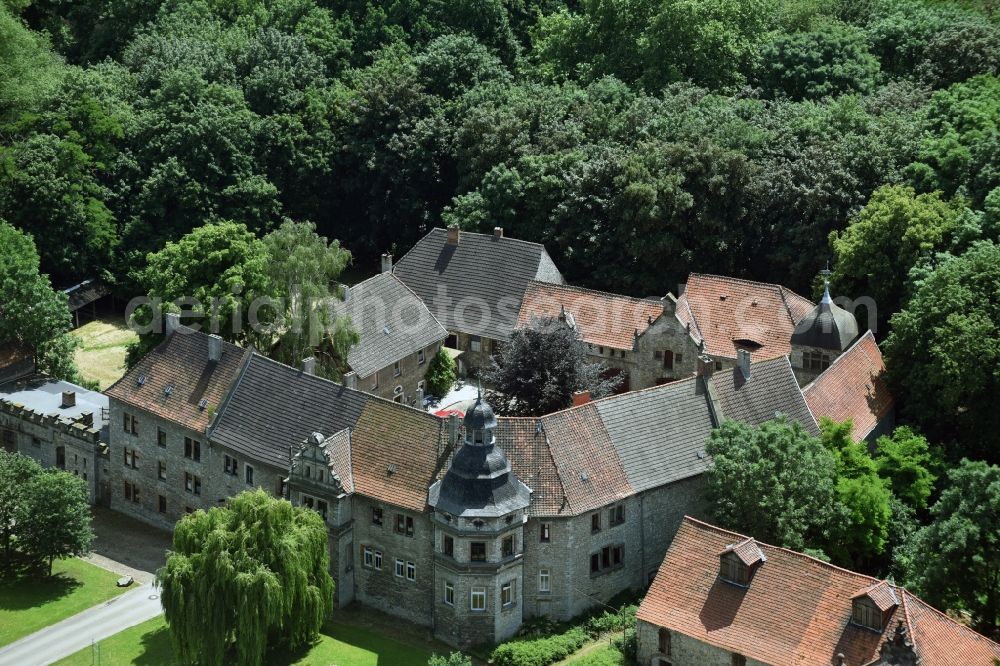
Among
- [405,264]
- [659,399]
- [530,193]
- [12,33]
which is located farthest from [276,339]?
[12,33]

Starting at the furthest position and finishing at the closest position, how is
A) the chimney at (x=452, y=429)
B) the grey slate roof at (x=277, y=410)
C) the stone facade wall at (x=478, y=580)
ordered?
the grey slate roof at (x=277, y=410), the chimney at (x=452, y=429), the stone facade wall at (x=478, y=580)

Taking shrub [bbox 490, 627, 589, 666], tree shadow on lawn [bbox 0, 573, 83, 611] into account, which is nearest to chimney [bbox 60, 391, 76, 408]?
tree shadow on lawn [bbox 0, 573, 83, 611]

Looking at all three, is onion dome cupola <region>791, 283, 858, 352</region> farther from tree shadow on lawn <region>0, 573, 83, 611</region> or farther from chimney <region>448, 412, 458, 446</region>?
tree shadow on lawn <region>0, 573, 83, 611</region>

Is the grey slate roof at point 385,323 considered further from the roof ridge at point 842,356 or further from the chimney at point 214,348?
the roof ridge at point 842,356

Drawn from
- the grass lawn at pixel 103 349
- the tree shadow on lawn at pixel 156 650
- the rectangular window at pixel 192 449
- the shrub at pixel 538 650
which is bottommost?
the tree shadow on lawn at pixel 156 650

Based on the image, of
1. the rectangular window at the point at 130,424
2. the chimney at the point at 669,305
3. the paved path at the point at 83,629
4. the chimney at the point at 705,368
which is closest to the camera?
the paved path at the point at 83,629

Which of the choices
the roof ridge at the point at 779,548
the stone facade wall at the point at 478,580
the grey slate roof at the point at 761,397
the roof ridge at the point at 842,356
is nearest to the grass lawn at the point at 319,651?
the stone facade wall at the point at 478,580

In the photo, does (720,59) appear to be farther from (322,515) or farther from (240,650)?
(240,650)
